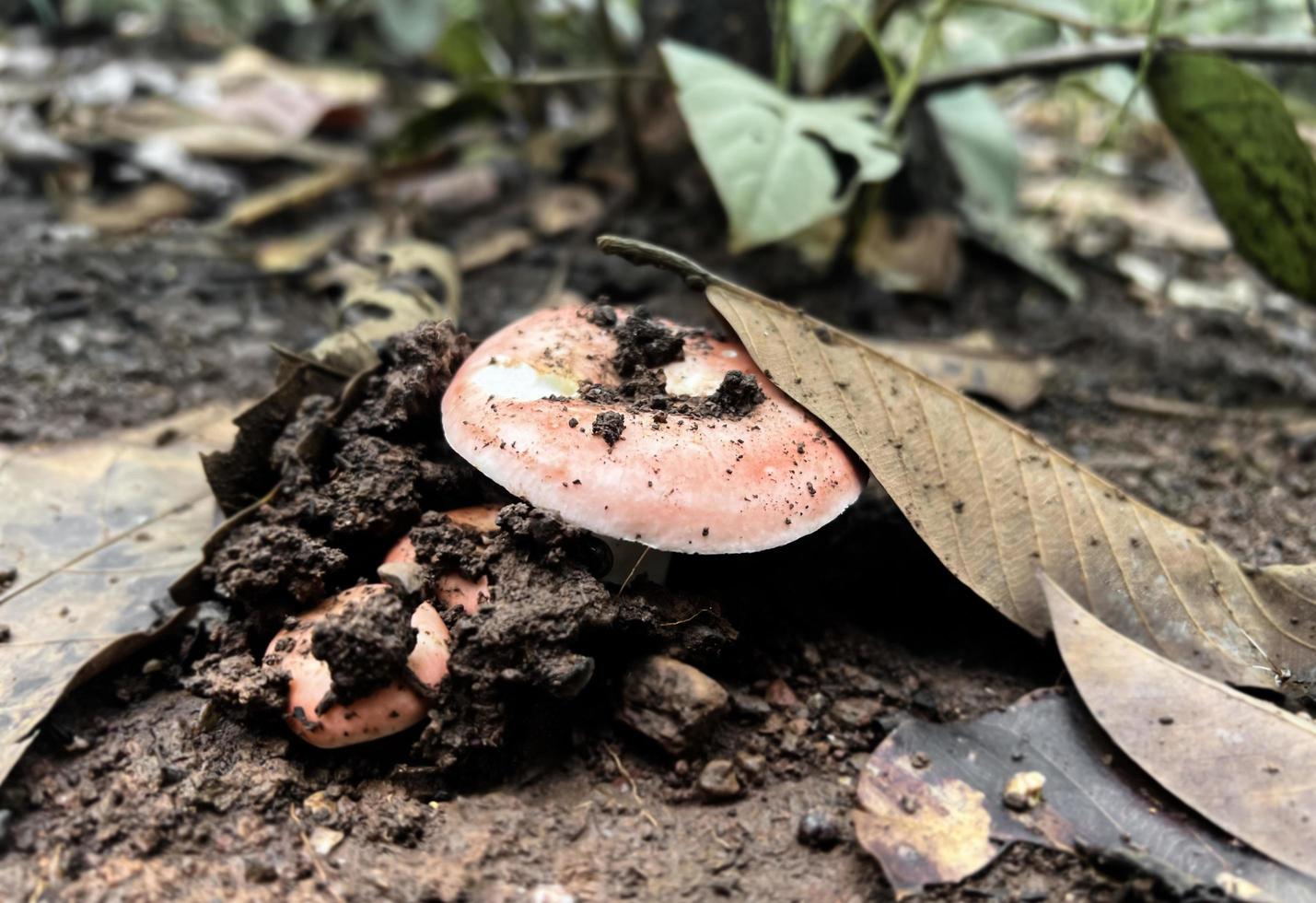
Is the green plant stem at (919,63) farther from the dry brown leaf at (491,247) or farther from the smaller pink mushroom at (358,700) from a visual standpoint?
the smaller pink mushroom at (358,700)

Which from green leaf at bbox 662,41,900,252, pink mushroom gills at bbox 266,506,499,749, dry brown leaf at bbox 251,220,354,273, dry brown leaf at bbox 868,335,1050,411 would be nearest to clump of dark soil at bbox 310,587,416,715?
pink mushroom gills at bbox 266,506,499,749

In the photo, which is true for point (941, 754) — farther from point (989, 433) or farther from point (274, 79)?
point (274, 79)

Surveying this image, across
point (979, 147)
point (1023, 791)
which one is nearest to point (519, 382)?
point (1023, 791)

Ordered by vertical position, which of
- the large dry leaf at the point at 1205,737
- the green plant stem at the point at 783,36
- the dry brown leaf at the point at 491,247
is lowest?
the dry brown leaf at the point at 491,247

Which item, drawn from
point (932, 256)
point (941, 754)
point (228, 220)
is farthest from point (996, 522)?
point (228, 220)

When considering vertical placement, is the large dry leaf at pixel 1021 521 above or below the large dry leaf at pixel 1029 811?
above

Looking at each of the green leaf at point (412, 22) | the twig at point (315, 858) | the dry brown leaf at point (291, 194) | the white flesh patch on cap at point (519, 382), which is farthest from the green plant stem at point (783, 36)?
the twig at point (315, 858)

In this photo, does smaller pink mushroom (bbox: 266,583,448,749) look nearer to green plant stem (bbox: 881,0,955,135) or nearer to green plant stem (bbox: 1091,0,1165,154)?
green plant stem (bbox: 881,0,955,135)
